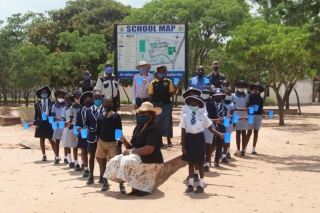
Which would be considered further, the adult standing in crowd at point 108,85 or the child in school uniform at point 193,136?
the adult standing in crowd at point 108,85

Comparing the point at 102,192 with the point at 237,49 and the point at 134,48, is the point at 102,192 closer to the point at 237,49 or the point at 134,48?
the point at 134,48

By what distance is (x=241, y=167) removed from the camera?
1225cm

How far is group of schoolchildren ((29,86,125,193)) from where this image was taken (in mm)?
9406

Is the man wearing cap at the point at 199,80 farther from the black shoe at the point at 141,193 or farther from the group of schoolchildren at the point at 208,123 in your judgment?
the black shoe at the point at 141,193

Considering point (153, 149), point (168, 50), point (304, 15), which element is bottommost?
point (153, 149)

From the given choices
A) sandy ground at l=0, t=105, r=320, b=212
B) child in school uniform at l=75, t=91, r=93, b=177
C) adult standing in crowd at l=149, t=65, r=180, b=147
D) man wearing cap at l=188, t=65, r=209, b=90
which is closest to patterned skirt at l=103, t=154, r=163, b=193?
sandy ground at l=0, t=105, r=320, b=212

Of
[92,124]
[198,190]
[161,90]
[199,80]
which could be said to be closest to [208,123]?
[198,190]

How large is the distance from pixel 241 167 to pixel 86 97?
157 inches

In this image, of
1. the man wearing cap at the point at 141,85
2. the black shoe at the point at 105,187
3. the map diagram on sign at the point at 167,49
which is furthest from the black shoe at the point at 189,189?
the map diagram on sign at the point at 167,49

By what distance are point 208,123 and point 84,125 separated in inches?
96.2

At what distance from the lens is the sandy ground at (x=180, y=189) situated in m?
8.05

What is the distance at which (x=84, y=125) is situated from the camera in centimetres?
1039

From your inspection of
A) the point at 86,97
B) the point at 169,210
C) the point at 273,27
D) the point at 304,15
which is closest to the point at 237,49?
the point at 273,27

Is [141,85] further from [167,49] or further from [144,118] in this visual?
[144,118]
